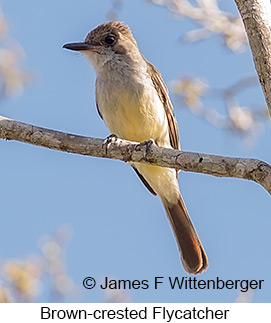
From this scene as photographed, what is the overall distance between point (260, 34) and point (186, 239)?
246 centimetres

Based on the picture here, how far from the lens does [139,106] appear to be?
488 cm

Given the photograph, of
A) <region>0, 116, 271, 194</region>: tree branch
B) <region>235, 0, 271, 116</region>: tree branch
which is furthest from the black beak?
<region>235, 0, 271, 116</region>: tree branch

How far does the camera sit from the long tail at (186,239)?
17.2 ft

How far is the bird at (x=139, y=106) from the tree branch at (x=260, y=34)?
1.51 metres

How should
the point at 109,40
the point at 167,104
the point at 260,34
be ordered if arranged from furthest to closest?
1. the point at 109,40
2. the point at 167,104
3. the point at 260,34

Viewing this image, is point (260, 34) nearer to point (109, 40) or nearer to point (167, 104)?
point (167, 104)

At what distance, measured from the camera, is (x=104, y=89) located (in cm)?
505

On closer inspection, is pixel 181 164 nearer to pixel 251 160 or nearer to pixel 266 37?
pixel 251 160

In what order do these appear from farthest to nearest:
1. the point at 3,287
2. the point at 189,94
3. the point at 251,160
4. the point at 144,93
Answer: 1. the point at 189,94
2. the point at 144,93
3. the point at 3,287
4. the point at 251,160

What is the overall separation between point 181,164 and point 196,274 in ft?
5.89

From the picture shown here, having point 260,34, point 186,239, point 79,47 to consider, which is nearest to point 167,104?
point 79,47

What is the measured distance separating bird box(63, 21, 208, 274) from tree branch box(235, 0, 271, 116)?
1507mm

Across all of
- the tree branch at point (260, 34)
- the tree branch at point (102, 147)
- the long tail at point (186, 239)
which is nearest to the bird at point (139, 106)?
the long tail at point (186, 239)

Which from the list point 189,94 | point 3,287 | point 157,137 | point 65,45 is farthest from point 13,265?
point 189,94
